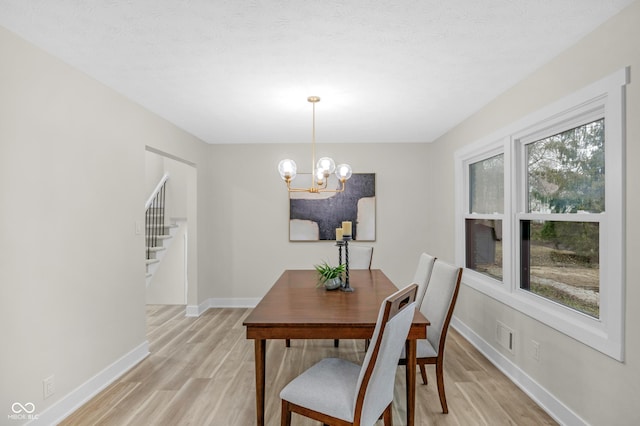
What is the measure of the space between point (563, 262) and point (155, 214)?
5.63 meters

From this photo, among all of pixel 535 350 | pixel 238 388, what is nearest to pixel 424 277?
pixel 535 350

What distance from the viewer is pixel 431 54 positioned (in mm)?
2270

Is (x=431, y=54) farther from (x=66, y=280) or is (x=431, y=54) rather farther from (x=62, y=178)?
(x=66, y=280)

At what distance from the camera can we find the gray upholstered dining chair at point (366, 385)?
→ 1.51 meters

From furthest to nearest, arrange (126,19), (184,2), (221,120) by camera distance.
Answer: (221,120)
(126,19)
(184,2)

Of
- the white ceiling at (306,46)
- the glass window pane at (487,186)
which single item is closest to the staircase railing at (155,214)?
the white ceiling at (306,46)

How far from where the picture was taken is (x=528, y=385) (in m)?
2.57

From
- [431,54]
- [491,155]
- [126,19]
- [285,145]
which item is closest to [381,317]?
[431,54]

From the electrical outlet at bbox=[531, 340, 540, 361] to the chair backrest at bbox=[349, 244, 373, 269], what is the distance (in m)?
1.80

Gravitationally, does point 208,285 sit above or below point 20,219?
below

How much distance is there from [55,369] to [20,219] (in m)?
1.00

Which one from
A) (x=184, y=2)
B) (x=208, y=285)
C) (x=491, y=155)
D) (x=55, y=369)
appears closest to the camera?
(x=184, y=2)

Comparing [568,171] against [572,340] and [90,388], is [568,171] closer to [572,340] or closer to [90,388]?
[572,340]

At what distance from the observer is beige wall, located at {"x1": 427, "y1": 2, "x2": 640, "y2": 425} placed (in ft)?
5.70
